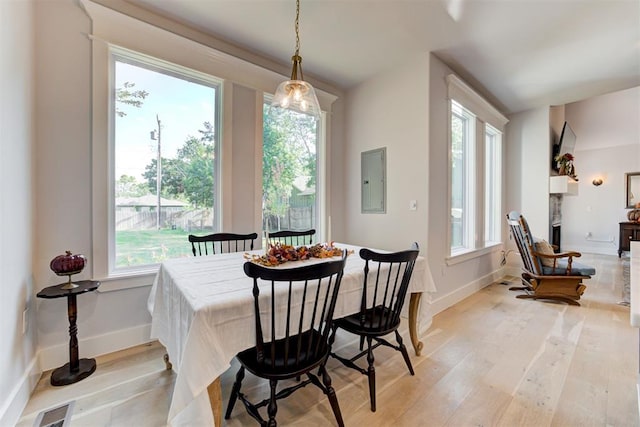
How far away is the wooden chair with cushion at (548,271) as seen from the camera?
11.3 ft

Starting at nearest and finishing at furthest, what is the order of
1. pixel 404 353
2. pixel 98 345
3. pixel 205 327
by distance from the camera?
pixel 205 327 < pixel 404 353 < pixel 98 345

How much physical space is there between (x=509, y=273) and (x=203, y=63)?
568 cm

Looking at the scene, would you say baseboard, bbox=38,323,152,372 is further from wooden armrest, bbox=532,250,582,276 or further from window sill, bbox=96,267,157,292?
wooden armrest, bbox=532,250,582,276

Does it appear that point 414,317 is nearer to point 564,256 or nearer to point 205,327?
point 205,327

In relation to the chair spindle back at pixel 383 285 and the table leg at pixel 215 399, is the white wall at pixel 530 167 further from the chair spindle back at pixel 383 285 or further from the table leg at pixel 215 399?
the table leg at pixel 215 399

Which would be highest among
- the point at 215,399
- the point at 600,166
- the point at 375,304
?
the point at 600,166

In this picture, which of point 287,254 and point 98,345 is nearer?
point 287,254

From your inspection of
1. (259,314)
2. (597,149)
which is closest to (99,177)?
(259,314)

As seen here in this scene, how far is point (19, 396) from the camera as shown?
1603 millimetres

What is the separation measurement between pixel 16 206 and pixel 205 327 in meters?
1.53

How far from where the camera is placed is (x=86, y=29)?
2.15m

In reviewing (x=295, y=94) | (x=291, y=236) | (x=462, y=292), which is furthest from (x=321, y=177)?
(x=462, y=292)

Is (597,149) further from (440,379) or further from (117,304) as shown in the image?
(117,304)

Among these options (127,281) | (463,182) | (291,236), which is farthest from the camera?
(463,182)
